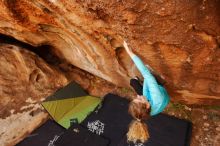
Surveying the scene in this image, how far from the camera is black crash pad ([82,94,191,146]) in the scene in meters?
3.40

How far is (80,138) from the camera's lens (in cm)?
352

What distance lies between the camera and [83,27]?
9.80 feet

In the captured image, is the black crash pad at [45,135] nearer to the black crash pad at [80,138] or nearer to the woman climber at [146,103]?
the black crash pad at [80,138]

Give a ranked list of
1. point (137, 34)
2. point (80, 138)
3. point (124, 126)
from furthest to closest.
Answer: point (124, 126), point (80, 138), point (137, 34)

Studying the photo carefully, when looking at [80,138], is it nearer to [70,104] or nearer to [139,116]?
[70,104]

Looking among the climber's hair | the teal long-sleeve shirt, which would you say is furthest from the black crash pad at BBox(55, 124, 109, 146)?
the teal long-sleeve shirt

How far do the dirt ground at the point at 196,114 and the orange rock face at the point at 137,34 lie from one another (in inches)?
6.3

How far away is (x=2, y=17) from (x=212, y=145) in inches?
108

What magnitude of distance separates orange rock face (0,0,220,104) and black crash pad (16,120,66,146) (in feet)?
2.91

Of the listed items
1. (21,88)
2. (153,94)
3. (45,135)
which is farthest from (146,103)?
(21,88)

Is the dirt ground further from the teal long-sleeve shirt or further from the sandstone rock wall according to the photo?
the teal long-sleeve shirt

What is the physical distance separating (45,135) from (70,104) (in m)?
0.55

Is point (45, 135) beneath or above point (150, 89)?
beneath

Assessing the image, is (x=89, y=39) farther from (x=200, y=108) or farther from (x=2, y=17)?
(x=200, y=108)
